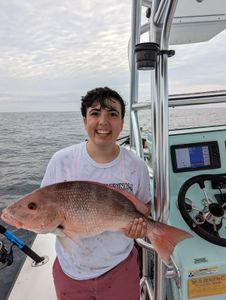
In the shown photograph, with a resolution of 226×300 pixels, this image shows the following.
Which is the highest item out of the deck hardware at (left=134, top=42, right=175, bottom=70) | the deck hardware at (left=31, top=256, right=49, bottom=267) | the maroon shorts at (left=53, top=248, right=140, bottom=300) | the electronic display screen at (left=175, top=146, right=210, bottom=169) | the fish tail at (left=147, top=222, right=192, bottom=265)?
the deck hardware at (left=134, top=42, right=175, bottom=70)

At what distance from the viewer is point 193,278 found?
1541 millimetres

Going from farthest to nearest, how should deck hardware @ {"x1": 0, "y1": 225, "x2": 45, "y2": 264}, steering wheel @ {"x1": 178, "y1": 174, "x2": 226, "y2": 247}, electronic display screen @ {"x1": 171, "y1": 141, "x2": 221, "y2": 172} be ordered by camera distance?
deck hardware @ {"x1": 0, "y1": 225, "x2": 45, "y2": 264} < electronic display screen @ {"x1": 171, "y1": 141, "x2": 221, "y2": 172} < steering wheel @ {"x1": 178, "y1": 174, "x2": 226, "y2": 247}

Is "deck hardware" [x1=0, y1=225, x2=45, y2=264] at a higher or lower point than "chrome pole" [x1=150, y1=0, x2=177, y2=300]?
lower

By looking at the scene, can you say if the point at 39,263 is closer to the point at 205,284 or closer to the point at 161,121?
the point at 205,284

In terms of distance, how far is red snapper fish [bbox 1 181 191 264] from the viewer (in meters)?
1.20

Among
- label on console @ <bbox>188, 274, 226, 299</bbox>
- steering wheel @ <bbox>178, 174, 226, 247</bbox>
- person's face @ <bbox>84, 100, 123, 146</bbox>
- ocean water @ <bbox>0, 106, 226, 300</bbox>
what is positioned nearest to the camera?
person's face @ <bbox>84, 100, 123, 146</bbox>

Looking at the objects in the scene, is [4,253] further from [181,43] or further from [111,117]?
[181,43]

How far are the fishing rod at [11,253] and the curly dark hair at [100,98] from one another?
1.43m

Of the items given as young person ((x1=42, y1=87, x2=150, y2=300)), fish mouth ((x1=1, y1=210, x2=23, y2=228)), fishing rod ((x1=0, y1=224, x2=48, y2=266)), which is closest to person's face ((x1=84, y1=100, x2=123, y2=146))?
young person ((x1=42, y1=87, x2=150, y2=300))

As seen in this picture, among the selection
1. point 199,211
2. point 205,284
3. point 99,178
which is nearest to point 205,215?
point 199,211

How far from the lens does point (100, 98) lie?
1.50m

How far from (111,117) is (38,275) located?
164 cm

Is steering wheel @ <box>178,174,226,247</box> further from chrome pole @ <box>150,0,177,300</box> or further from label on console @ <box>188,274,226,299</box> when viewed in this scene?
chrome pole @ <box>150,0,177,300</box>

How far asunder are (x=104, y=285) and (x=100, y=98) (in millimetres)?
986
